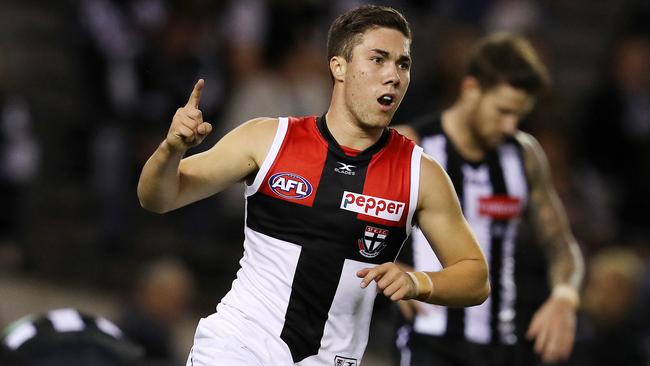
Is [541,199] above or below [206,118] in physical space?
below

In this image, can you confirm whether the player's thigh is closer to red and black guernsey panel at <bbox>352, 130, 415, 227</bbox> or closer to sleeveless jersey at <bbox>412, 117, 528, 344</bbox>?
red and black guernsey panel at <bbox>352, 130, 415, 227</bbox>

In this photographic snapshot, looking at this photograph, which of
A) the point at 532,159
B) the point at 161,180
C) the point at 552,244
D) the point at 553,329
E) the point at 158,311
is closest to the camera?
the point at 161,180

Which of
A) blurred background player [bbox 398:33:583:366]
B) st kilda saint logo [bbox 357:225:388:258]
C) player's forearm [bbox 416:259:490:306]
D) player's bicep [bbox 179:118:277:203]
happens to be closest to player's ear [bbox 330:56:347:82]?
player's bicep [bbox 179:118:277:203]

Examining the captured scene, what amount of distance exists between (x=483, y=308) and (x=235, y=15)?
5775 mm

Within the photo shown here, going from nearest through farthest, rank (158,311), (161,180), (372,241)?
1. (161,180)
2. (372,241)
3. (158,311)

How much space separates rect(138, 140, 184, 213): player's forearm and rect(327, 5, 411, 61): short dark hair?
73cm

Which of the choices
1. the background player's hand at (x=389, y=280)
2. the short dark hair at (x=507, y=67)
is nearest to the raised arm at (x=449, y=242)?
the background player's hand at (x=389, y=280)

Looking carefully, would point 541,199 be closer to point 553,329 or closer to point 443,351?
point 553,329

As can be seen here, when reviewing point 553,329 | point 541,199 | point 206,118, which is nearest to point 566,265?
point 541,199

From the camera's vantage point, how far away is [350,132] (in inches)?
183

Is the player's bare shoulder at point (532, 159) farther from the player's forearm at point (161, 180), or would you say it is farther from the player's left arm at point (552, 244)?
the player's forearm at point (161, 180)

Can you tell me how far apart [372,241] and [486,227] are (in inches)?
58.6

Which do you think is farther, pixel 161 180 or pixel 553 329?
pixel 553 329

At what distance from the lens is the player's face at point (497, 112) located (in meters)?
5.98
